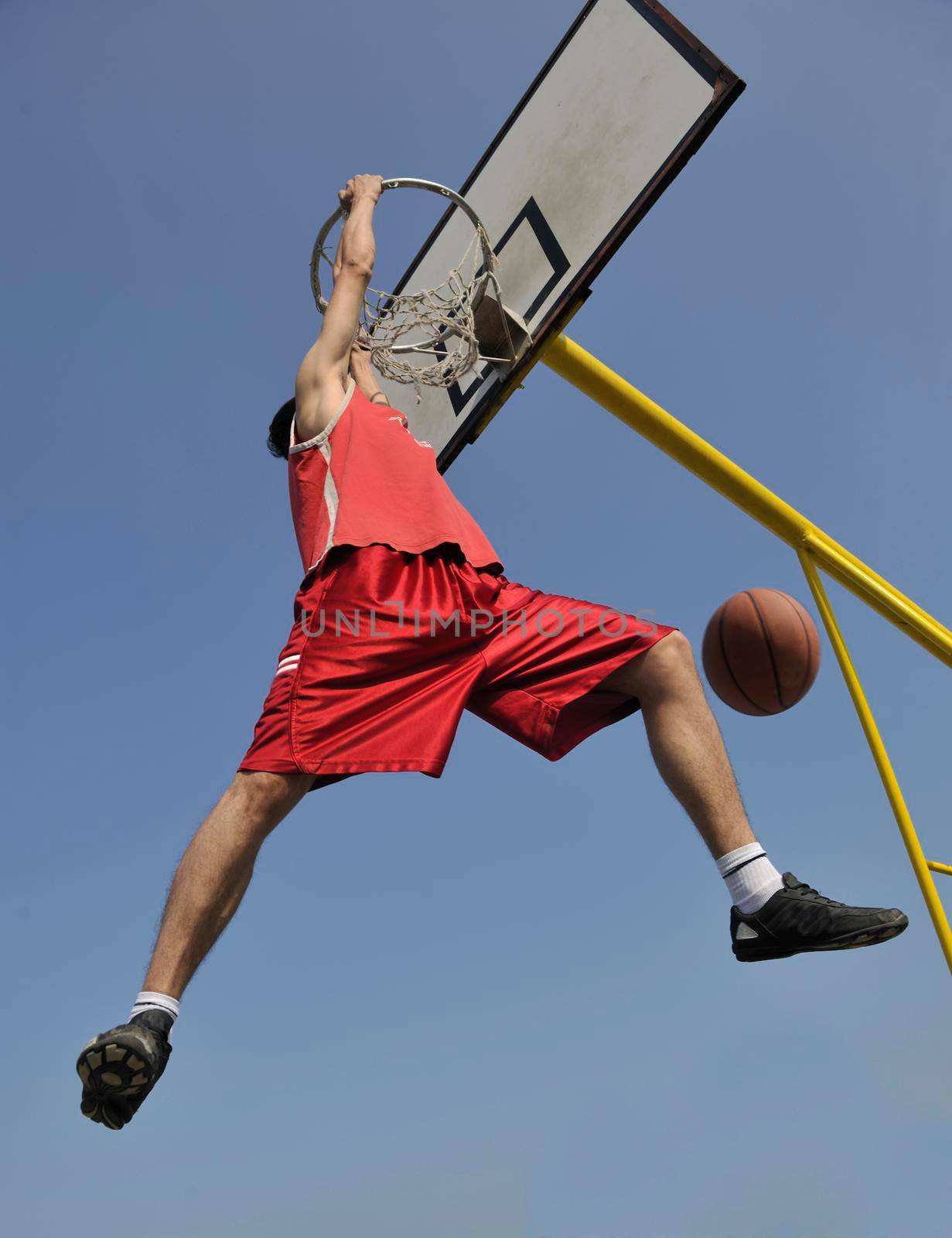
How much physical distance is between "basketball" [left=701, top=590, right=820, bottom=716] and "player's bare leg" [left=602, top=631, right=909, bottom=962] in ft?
3.31

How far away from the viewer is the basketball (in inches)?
180

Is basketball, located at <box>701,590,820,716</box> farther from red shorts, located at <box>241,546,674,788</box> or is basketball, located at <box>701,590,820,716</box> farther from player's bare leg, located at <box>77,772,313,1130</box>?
player's bare leg, located at <box>77,772,313,1130</box>

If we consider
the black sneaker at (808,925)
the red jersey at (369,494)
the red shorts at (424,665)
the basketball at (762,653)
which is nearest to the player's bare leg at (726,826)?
the black sneaker at (808,925)

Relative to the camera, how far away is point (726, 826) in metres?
3.38

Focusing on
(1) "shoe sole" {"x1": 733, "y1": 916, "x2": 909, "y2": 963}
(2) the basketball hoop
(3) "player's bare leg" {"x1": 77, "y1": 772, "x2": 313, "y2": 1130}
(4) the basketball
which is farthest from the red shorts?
(2) the basketball hoop

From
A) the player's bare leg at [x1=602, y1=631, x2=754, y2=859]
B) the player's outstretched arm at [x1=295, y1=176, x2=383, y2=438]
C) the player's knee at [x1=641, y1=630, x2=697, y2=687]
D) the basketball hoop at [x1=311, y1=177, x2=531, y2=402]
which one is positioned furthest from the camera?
the basketball hoop at [x1=311, y1=177, x2=531, y2=402]

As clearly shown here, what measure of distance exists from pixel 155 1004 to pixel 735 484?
325 centimetres

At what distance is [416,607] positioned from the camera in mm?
3479

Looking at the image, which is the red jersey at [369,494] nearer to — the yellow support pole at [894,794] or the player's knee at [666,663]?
the player's knee at [666,663]

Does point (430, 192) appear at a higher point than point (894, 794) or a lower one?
higher

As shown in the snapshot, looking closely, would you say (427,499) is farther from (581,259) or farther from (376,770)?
(581,259)

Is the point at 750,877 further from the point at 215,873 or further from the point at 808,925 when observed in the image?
the point at 215,873

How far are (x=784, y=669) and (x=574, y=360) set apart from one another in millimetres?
1547

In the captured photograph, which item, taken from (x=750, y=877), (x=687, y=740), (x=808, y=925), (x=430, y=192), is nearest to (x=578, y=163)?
(x=430, y=192)
